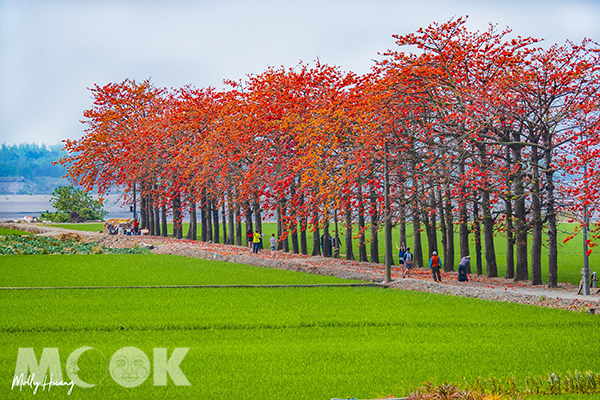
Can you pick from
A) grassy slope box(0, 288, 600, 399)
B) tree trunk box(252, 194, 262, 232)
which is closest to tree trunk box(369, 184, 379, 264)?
grassy slope box(0, 288, 600, 399)

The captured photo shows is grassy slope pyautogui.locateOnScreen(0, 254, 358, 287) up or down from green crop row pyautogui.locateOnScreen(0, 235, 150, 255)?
down

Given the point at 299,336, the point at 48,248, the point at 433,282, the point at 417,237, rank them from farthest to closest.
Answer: the point at 48,248, the point at 417,237, the point at 433,282, the point at 299,336

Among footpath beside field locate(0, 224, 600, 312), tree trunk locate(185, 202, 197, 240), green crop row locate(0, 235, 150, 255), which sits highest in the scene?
tree trunk locate(185, 202, 197, 240)

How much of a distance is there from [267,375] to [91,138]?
4984 centimetres

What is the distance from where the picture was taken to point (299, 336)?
49.6 ft

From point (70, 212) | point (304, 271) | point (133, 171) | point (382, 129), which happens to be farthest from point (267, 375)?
point (70, 212)

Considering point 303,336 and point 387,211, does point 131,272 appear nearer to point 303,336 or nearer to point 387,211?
point 387,211

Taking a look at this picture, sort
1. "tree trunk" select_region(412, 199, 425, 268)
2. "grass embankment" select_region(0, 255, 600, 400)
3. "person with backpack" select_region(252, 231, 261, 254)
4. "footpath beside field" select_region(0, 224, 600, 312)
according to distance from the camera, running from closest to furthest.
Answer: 1. "grass embankment" select_region(0, 255, 600, 400)
2. "footpath beside field" select_region(0, 224, 600, 312)
3. "tree trunk" select_region(412, 199, 425, 268)
4. "person with backpack" select_region(252, 231, 261, 254)

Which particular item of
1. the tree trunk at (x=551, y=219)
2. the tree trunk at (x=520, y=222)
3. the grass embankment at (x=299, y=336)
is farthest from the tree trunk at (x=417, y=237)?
the grass embankment at (x=299, y=336)

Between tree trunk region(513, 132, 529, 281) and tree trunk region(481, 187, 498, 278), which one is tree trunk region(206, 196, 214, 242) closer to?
tree trunk region(481, 187, 498, 278)

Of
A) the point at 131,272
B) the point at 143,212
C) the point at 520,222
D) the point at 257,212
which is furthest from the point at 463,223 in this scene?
the point at 143,212

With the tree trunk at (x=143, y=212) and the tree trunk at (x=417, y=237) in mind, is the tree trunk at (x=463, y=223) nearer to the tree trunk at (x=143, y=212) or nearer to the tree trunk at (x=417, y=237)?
the tree trunk at (x=417, y=237)

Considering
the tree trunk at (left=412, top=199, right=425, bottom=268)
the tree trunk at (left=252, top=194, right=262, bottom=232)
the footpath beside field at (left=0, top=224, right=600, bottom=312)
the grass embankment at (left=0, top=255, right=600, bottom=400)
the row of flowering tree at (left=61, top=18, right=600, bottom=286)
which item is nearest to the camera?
the grass embankment at (left=0, top=255, right=600, bottom=400)

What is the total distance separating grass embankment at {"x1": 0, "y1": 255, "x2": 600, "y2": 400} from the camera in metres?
10.8
